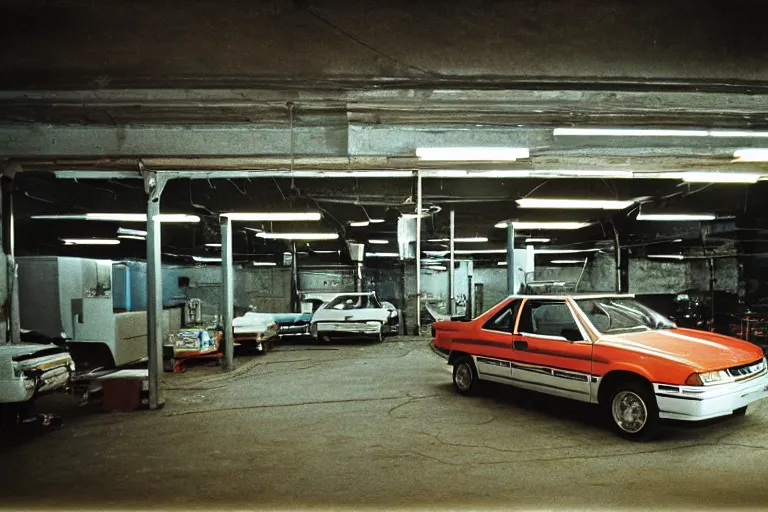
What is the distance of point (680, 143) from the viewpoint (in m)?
5.25

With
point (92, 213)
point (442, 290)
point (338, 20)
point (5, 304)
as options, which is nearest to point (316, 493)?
point (338, 20)

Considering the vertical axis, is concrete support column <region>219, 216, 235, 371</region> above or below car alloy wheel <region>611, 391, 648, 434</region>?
above

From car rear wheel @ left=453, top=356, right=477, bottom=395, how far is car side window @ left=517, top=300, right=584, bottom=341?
122 centimetres

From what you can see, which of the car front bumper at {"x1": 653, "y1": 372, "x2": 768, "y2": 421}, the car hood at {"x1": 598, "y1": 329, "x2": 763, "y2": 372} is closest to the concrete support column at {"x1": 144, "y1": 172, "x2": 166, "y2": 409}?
the car hood at {"x1": 598, "y1": 329, "x2": 763, "y2": 372}

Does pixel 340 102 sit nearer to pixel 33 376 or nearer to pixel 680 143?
pixel 680 143

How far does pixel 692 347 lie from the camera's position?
549 centimetres

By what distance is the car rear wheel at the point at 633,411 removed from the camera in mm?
5230

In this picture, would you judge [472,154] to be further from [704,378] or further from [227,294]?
[227,294]

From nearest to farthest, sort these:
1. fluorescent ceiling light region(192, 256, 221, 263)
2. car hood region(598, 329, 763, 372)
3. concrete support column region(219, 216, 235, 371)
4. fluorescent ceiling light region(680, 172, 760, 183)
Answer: car hood region(598, 329, 763, 372) < fluorescent ceiling light region(680, 172, 760, 183) < concrete support column region(219, 216, 235, 371) < fluorescent ceiling light region(192, 256, 221, 263)

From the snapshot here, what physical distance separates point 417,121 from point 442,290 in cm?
1953

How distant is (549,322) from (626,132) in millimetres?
3733

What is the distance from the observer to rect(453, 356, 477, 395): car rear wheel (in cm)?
762

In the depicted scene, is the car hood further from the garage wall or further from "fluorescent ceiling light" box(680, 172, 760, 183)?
the garage wall

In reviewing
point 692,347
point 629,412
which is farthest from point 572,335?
point 692,347
